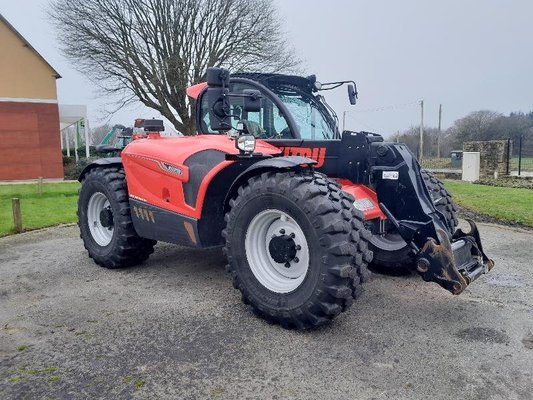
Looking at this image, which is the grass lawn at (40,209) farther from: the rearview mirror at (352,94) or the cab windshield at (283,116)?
the rearview mirror at (352,94)

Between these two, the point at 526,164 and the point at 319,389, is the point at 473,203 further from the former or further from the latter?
the point at 526,164

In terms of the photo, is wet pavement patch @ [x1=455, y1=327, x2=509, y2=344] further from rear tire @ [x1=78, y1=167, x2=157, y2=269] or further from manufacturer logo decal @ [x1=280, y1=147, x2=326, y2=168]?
rear tire @ [x1=78, y1=167, x2=157, y2=269]

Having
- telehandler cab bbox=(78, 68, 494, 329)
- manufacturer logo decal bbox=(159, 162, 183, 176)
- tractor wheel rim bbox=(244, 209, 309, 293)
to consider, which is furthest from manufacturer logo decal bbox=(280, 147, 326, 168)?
manufacturer logo decal bbox=(159, 162, 183, 176)

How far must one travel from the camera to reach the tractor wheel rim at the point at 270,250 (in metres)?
3.59

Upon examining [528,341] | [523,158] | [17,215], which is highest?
[523,158]

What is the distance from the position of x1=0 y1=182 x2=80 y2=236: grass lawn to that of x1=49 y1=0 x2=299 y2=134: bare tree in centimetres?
913

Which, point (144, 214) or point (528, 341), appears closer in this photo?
point (528, 341)

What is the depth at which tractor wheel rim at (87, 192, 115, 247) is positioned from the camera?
18.6 feet

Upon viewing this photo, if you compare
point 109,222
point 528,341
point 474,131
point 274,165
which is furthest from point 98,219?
point 474,131

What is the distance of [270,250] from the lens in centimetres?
368

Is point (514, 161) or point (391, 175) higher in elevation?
point (391, 175)

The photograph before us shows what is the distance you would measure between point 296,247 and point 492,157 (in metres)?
16.6

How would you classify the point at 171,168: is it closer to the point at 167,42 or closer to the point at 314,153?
the point at 314,153

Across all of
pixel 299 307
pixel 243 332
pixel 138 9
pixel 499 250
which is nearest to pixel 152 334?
pixel 243 332
